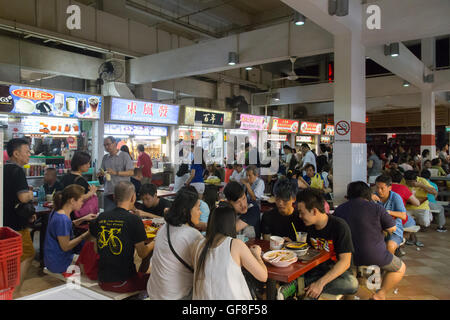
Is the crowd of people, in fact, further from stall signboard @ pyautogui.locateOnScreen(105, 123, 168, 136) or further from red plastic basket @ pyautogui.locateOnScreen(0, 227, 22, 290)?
stall signboard @ pyautogui.locateOnScreen(105, 123, 168, 136)

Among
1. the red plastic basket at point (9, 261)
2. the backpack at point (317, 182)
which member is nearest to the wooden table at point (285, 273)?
the red plastic basket at point (9, 261)

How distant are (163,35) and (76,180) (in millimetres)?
5898

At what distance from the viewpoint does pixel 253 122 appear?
1192 centimetres

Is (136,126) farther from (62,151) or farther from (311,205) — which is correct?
(311,205)

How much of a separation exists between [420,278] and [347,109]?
111 inches

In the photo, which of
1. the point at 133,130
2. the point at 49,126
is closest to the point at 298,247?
the point at 49,126

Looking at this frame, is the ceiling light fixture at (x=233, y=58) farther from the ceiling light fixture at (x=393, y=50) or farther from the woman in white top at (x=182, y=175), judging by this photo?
the ceiling light fixture at (x=393, y=50)

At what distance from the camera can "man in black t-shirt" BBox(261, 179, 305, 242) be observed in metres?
3.19

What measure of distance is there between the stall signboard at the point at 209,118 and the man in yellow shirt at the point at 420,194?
5.92m

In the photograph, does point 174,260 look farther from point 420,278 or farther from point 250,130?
point 250,130

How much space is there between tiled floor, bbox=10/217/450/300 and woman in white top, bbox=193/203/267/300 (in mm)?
1748

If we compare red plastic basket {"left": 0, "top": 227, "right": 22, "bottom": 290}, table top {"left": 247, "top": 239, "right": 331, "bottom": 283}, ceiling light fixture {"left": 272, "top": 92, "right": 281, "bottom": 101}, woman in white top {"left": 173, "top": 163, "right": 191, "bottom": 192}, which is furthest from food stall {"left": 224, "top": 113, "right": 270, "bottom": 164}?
red plastic basket {"left": 0, "top": 227, "right": 22, "bottom": 290}

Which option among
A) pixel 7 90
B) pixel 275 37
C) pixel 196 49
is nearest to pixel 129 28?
pixel 196 49

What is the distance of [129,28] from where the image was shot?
826 centimetres
